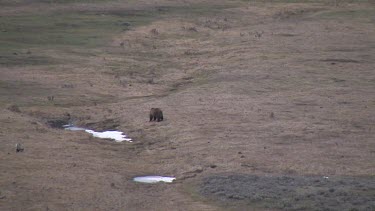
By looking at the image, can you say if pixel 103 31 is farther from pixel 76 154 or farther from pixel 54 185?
pixel 54 185

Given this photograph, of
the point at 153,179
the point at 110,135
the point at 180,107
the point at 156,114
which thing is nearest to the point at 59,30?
the point at 180,107

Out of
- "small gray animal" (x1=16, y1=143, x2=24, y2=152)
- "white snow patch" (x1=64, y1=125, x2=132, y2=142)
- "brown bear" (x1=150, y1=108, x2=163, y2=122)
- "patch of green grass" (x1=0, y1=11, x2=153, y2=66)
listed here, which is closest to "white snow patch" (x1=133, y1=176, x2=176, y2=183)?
"small gray animal" (x1=16, y1=143, x2=24, y2=152)

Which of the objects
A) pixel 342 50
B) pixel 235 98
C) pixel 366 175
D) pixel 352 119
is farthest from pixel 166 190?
pixel 342 50

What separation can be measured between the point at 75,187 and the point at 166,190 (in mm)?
2384

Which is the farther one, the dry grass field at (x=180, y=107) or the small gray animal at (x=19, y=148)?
the small gray animal at (x=19, y=148)

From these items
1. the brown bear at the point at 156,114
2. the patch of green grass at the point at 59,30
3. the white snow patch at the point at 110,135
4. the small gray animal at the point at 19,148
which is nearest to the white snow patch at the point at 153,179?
the small gray animal at the point at 19,148

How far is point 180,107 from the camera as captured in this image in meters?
35.3

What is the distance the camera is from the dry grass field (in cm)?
2327

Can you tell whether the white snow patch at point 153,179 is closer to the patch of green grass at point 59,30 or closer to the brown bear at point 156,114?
the brown bear at point 156,114

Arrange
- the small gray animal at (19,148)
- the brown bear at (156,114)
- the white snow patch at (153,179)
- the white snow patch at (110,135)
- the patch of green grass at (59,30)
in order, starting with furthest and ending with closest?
the patch of green grass at (59,30)
the brown bear at (156,114)
the white snow patch at (110,135)
the small gray animal at (19,148)
the white snow patch at (153,179)

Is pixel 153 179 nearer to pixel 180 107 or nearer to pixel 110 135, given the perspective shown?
pixel 110 135

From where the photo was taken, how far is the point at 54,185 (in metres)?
23.0

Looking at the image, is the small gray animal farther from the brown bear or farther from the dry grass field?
the brown bear

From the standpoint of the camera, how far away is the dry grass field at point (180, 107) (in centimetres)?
2327
